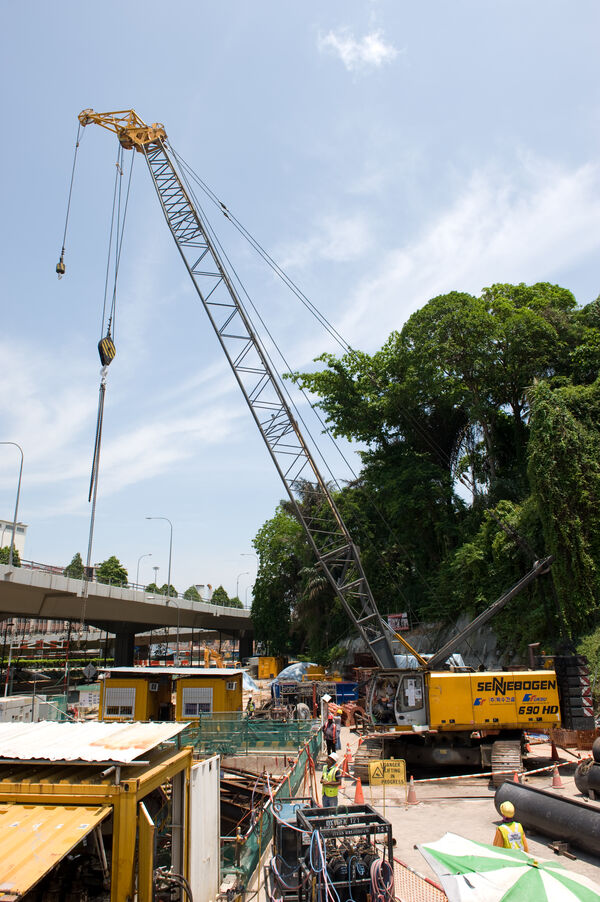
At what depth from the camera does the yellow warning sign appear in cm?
1518

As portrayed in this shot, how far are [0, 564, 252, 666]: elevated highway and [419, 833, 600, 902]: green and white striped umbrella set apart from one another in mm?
27079

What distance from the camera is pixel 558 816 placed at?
1102 cm

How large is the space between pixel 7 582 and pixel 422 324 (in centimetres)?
2960

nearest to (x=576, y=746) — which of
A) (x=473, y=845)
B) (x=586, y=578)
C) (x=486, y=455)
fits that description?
(x=586, y=578)

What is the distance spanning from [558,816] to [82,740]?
8.81m

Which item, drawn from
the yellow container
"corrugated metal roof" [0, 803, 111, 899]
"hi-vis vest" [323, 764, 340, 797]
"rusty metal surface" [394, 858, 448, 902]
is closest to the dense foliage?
the yellow container

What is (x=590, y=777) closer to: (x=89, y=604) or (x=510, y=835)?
(x=510, y=835)

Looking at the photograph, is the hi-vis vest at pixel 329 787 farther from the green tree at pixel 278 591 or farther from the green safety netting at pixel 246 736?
the green tree at pixel 278 591

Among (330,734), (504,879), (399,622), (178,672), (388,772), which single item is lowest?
(388,772)

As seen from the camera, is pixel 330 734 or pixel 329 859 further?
pixel 330 734

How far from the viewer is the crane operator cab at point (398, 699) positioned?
17656mm

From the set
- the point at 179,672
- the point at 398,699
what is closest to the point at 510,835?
the point at 398,699

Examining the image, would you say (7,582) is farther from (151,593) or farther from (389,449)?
(389,449)

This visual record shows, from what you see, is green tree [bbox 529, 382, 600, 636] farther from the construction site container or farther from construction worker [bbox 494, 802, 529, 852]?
construction worker [bbox 494, 802, 529, 852]
